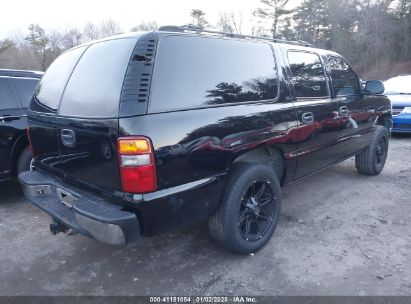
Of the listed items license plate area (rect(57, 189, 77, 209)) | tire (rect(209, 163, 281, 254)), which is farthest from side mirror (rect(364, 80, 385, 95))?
license plate area (rect(57, 189, 77, 209))

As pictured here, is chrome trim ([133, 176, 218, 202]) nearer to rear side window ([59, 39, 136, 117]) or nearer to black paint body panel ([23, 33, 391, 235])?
black paint body panel ([23, 33, 391, 235])

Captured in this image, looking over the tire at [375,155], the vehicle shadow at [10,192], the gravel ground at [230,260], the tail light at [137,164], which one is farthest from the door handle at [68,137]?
the tire at [375,155]

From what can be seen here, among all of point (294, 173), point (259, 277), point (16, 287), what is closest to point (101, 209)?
point (16, 287)

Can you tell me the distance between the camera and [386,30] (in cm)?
3250

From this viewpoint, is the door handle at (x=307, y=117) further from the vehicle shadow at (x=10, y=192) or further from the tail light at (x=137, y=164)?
the vehicle shadow at (x=10, y=192)

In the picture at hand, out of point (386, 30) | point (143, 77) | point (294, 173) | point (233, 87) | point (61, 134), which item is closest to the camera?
point (143, 77)

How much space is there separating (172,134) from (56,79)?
1416 millimetres

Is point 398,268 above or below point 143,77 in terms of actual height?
below

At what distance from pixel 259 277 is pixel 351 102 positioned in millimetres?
2752

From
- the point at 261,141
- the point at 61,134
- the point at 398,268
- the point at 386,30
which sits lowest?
the point at 398,268

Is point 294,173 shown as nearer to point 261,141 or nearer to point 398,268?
point 261,141

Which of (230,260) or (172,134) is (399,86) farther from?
(172,134)

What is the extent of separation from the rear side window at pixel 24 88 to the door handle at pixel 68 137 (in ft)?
7.74

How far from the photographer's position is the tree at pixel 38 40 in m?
39.2
